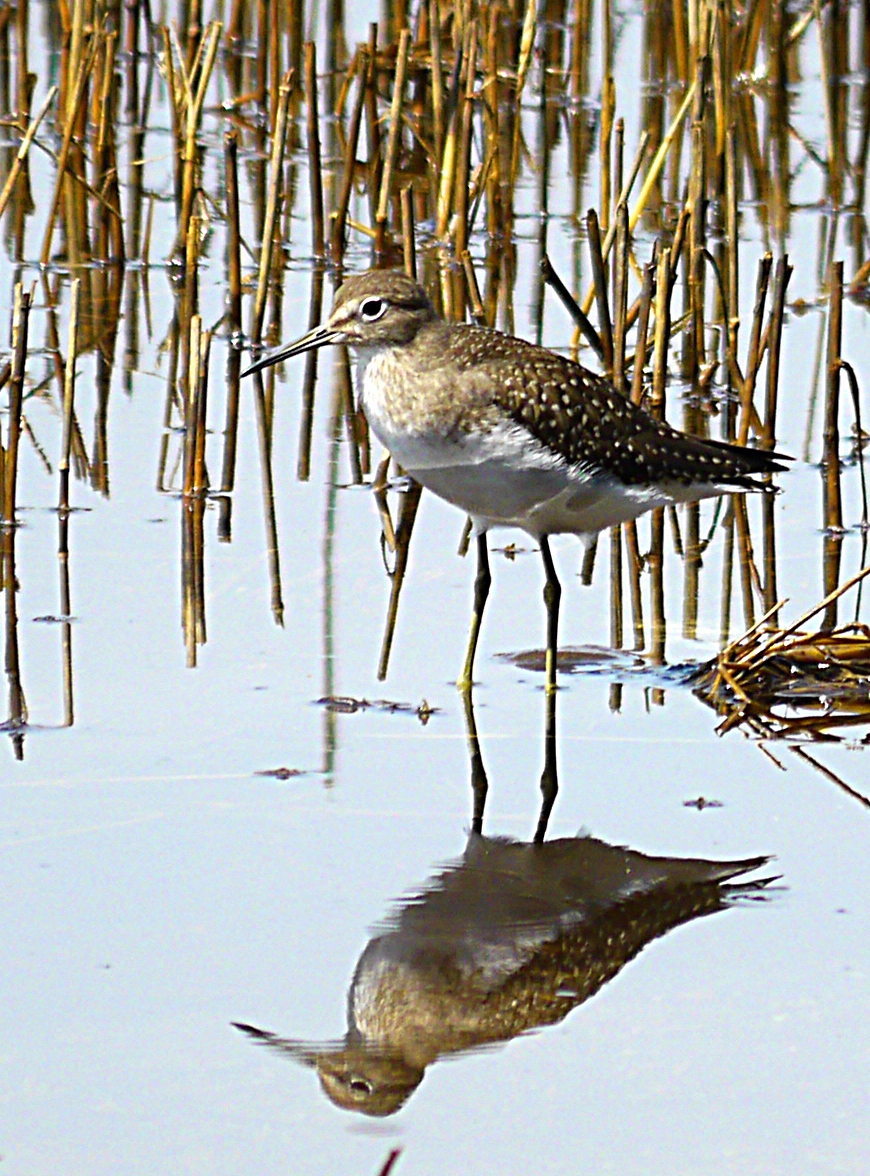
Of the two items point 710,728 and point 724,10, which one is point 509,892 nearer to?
point 710,728

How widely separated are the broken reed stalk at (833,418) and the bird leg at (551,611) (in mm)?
1682

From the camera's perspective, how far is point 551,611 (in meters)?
5.99

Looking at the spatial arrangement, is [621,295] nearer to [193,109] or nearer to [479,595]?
[479,595]

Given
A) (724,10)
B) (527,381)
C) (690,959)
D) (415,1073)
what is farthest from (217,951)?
(724,10)

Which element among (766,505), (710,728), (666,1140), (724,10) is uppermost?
(724,10)

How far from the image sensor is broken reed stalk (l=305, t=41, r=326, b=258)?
968cm

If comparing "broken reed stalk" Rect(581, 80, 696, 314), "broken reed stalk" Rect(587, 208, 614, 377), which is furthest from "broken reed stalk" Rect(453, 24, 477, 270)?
"broken reed stalk" Rect(587, 208, 614, 377)

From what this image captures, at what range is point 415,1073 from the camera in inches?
152

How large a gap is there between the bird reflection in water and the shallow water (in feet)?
0.17

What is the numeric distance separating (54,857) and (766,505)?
12.4ft

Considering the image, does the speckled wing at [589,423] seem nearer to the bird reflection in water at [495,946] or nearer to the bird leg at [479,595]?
the bird leg at [479,595]

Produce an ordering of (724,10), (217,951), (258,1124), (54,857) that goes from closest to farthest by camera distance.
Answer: (258,1124) → (217,951) → (54,857) → (724,10)

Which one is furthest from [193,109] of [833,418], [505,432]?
[505,432]

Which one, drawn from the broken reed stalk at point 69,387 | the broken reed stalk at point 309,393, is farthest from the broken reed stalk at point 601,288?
the broken reed stalk at point 69,387
